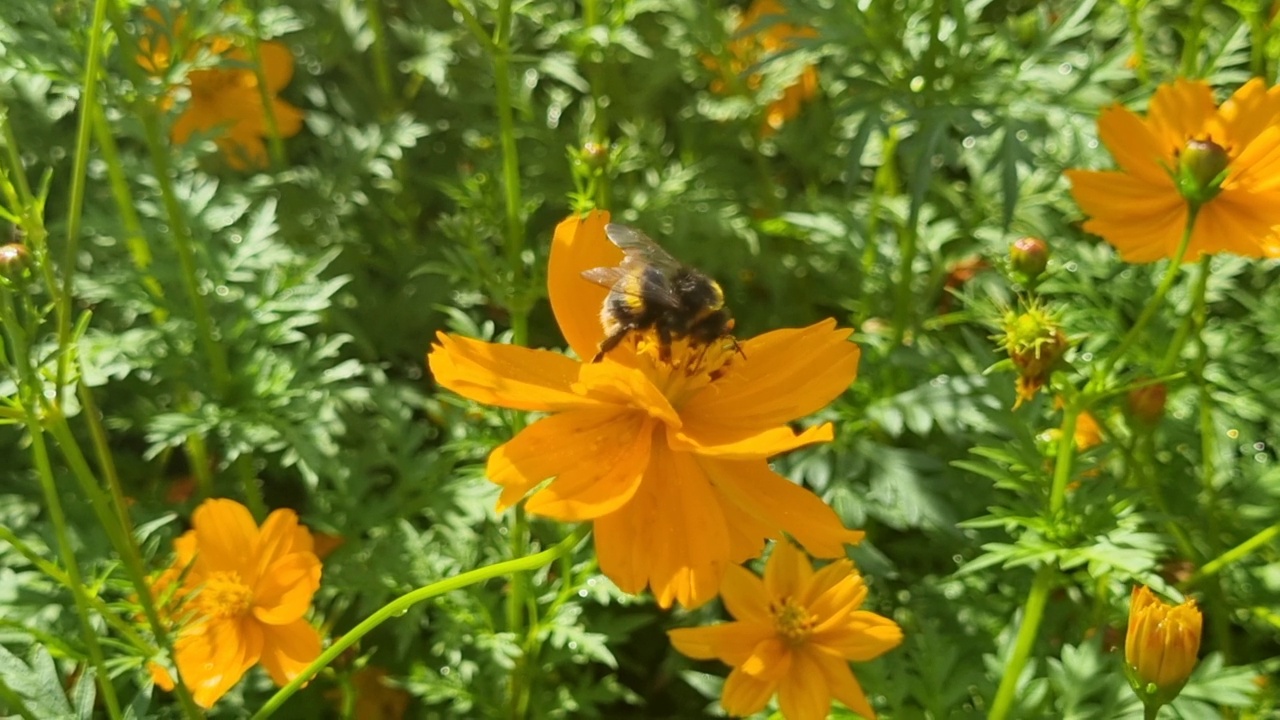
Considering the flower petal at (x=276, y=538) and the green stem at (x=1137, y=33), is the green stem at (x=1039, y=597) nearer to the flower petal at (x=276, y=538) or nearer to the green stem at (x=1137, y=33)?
the green stem at (x=1137, y=33)

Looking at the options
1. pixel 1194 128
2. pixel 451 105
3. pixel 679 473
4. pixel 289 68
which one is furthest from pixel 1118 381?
pixel 289 68

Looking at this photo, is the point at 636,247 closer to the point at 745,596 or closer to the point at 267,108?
the point at 745,596

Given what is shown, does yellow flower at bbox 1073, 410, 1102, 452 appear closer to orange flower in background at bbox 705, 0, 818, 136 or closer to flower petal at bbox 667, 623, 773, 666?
flower petal at bbox 667, 623, 773, 666

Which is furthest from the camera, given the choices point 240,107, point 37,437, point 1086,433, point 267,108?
point 240,107

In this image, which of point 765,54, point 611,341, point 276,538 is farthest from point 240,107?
point 611,341

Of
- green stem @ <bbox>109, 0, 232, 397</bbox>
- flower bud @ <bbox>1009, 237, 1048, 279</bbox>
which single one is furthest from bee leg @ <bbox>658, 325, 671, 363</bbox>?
green stem @ <bbox>109, 0, 232, 397</bbox>
